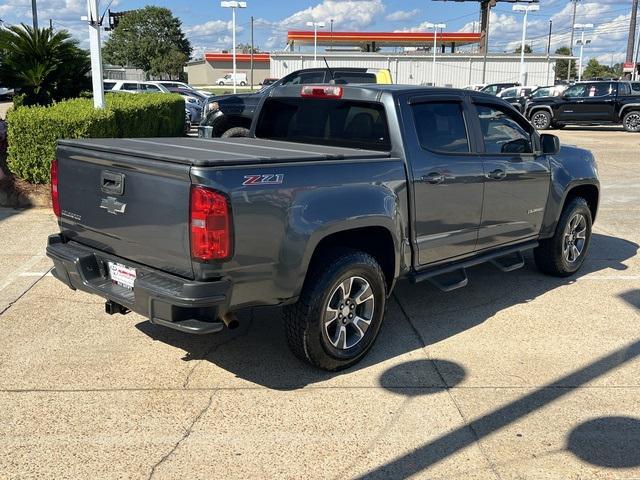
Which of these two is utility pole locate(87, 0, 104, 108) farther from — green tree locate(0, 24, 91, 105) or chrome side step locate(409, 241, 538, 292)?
chrome side step locate(409, 241, 538, 292)

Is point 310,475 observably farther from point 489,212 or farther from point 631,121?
point 631,121

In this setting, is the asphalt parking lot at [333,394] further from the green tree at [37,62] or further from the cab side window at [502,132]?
the green tree at [37,62]

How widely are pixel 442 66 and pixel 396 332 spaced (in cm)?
6413

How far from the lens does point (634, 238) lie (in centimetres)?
848

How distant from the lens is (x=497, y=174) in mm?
5297

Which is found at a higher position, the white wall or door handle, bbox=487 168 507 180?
the white wall

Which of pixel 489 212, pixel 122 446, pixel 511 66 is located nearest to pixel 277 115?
pixel 489 212

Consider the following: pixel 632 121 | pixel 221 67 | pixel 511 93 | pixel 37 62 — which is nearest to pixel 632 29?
pixel 511 93

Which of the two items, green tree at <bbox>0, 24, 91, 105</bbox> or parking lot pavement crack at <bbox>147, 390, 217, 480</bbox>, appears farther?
green tree at <bbox>0, 24, 91, 105</bbox>

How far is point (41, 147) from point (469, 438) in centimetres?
777

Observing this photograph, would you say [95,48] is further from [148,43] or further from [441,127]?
[148,43]

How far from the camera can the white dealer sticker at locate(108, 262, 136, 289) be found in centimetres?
389

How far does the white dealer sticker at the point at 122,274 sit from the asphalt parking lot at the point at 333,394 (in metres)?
0.68

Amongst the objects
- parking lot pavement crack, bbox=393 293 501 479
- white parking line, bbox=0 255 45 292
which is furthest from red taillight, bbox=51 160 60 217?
parking lot pavement crack, bbox=393 293 501 479
